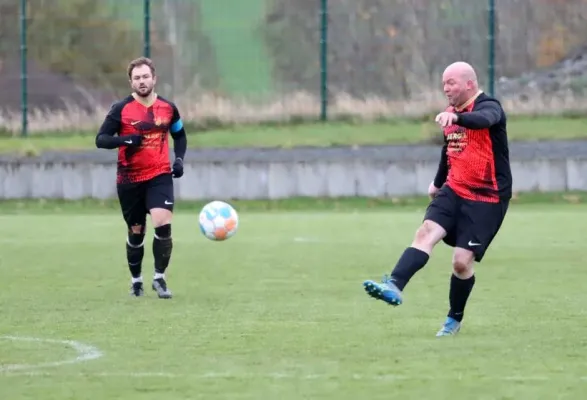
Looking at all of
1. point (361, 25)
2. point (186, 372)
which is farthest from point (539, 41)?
point (186, 372)

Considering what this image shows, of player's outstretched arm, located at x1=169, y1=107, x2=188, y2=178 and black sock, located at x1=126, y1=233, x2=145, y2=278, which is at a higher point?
player's outstretched arm, located at x1=169, y1=107, x2=188, y2=178

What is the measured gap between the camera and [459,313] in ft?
30.4

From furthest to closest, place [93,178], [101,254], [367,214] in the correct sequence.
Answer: [93,178] → [367,214] → [101,254]

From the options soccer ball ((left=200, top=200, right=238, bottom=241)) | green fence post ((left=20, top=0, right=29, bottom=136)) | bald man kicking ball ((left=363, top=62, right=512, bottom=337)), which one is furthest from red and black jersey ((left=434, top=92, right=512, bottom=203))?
green fence post ((left=20, top=0, right=29, bottom=136))

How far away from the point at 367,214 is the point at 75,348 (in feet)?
42.2

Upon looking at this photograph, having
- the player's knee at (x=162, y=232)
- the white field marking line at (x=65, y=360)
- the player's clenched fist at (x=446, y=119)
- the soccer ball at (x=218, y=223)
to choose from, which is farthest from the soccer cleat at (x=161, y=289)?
the player's clenched fist at (x=446, y=119)

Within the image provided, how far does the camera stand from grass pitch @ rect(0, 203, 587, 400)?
7305mm

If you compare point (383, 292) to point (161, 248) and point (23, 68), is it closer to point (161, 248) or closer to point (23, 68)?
point (161, 248)

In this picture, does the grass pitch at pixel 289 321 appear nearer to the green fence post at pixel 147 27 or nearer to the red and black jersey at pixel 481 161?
the red and black jersey at pixel 481 161

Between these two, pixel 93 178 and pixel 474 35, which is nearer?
pixel 93 178

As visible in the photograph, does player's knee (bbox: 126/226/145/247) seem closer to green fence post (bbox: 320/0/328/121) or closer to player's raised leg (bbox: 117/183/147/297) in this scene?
player's raised leg (bbox: 117/183/147/297)

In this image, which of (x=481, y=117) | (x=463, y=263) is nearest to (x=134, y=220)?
(x=463, y=263)

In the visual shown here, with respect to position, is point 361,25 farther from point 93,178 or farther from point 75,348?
point 75,348

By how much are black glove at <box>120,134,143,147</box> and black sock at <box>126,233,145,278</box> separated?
32.5 inches
